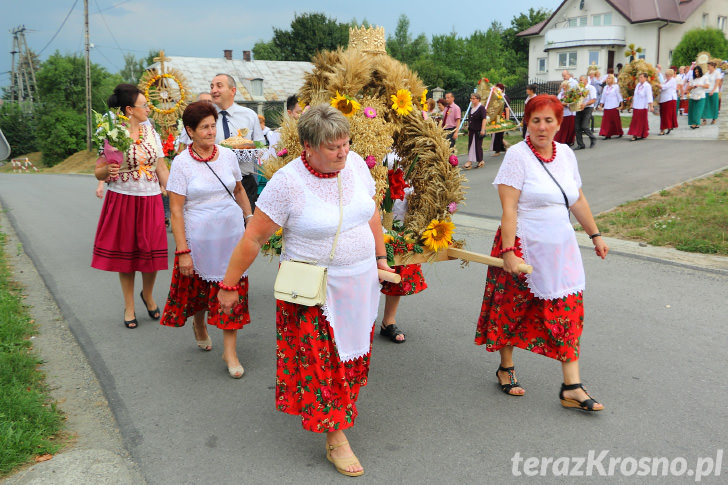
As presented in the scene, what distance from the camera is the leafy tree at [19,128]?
5172cm

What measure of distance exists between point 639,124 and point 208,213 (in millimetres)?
15965

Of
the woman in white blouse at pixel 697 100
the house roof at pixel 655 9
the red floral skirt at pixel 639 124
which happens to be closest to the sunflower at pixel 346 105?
the red floral skirt at pixel 639 124

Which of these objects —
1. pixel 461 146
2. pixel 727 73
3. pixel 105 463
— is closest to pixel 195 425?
pixel 105 463

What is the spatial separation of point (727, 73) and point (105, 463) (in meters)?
17.2

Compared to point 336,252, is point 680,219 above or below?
below

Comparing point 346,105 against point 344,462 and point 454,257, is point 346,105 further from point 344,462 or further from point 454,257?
point 344,462

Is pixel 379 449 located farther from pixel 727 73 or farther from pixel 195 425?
pixel 727 73

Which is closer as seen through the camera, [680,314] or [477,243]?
[680,314]

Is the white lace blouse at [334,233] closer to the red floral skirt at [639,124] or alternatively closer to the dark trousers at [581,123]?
the dark trousers at [581,123]

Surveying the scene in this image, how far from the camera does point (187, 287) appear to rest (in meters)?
4.84

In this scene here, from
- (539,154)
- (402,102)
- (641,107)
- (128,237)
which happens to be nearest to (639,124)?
(641,107)

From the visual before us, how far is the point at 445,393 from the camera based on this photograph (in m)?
4.23

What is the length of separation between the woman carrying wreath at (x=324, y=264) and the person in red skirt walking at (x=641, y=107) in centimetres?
1595

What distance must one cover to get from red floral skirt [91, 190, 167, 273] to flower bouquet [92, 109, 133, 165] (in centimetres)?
38
